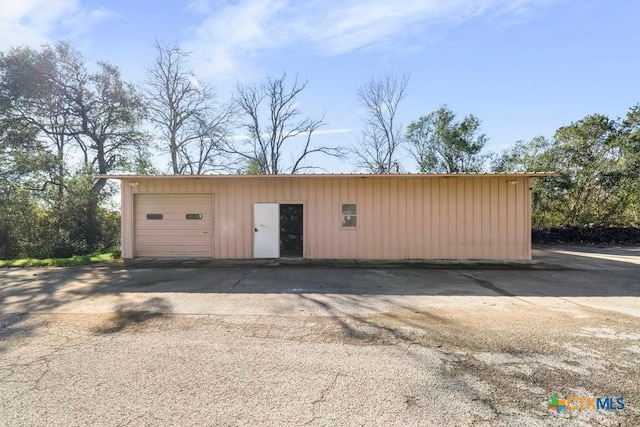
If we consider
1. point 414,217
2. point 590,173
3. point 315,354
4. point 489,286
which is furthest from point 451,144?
point 315,354

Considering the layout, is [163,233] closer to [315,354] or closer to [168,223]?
[168,223]

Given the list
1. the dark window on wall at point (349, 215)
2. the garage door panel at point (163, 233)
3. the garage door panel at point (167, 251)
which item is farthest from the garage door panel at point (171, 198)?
the dark window on wall at point (349, 215)

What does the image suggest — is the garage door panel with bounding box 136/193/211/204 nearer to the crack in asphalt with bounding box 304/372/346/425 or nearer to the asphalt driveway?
the asphalt driveway

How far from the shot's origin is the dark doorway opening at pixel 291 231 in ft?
36.2

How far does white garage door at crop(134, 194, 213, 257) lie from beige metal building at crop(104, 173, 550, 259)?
0.10 ft

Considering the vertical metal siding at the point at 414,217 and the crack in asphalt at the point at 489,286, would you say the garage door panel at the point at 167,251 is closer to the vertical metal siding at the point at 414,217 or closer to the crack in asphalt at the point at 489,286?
the vertical metal siding at the point at 414,217

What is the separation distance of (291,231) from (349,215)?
203 cm

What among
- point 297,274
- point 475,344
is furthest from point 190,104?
point 475,344

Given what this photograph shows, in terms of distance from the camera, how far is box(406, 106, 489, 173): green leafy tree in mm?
21312

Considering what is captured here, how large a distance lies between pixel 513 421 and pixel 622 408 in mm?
833

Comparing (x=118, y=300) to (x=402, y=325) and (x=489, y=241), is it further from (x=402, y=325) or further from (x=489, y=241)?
(x=489, y=241)

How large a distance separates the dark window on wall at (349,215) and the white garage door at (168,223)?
4239 mm

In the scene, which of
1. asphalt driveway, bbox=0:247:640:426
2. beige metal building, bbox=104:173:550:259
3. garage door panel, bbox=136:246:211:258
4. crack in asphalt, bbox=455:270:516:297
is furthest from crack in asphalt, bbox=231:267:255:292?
crack in asphalt, bbox=455:270:516:297

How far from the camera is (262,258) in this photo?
416 inches
